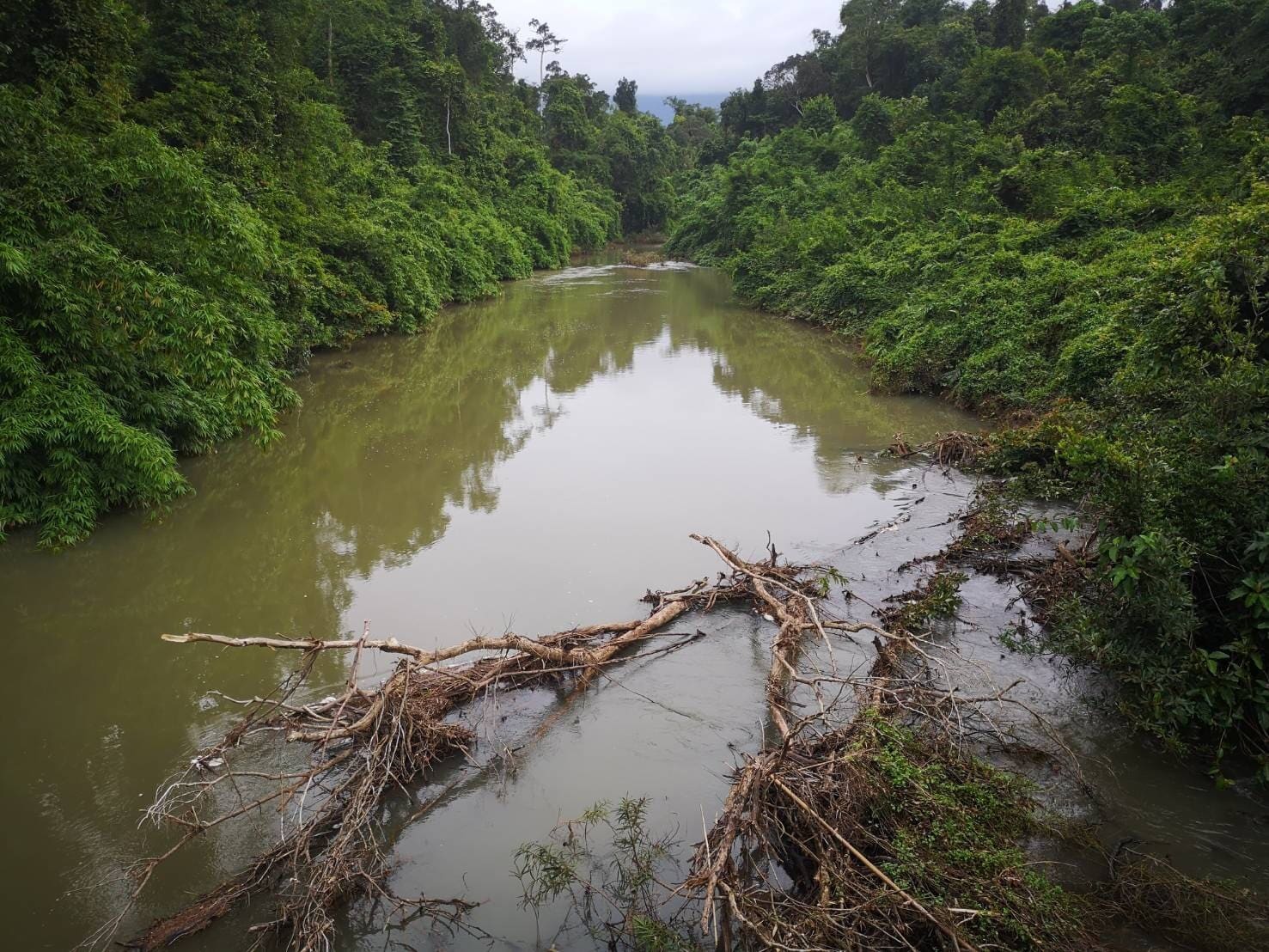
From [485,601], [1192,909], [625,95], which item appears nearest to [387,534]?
[485,601]

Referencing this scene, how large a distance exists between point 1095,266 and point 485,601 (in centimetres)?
1168

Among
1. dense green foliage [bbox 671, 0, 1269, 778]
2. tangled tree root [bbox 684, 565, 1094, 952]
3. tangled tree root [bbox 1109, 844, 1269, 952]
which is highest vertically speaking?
dense green foliage [bbox 671, 0, 1269, 778]

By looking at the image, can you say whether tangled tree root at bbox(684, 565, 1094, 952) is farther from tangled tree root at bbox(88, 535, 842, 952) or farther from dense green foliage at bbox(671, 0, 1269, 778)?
dense green foliage at bbox(671, 0, 1269, 778)

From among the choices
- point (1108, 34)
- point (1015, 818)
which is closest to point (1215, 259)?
point (1015, 818)

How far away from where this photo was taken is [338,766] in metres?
4.86

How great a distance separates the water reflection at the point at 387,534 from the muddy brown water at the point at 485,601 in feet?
0.10

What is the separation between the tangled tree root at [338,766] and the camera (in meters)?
3.73

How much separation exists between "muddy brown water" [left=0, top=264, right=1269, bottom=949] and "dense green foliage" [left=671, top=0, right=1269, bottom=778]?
3.06ft

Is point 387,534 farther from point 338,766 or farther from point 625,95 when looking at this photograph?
point 625,95

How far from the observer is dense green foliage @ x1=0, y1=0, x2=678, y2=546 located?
24.8 feet

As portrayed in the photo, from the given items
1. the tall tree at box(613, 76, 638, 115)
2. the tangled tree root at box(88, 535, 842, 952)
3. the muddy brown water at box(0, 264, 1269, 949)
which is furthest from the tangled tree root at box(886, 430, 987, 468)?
the tall tree at box(613, 76, 638, 115)

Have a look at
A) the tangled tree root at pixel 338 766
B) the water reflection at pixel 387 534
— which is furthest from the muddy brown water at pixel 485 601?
the tangled tree root at pixel 338 766

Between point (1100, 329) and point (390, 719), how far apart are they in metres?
9.85

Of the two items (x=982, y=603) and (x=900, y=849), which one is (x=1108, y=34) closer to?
(x=982, y=603)
